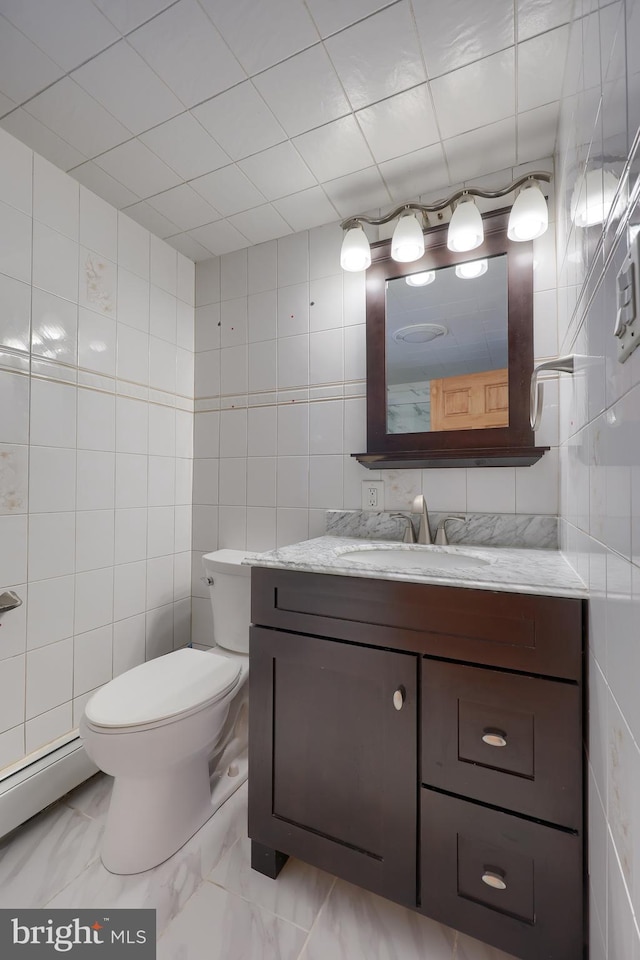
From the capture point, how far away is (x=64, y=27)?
1029 millimetres

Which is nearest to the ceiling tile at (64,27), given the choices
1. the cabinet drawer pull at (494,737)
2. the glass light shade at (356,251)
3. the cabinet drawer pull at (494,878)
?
the glass light shade at (356,251)

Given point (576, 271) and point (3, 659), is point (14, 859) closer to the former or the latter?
point (3, 659)

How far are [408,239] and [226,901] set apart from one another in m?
2.04

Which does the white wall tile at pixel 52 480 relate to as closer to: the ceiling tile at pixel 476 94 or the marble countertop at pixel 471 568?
the marble countertop at pixel 471 568

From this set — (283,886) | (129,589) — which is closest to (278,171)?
(129,589)

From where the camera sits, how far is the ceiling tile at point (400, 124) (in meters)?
1.21

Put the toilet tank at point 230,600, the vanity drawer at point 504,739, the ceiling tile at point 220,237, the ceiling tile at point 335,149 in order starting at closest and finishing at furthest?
1. the vanity drawer at point 504,739
2. the ceiling tile at point 335,149
3. the toilet tank at point 230,600
4. the ceiling tile at point 220,237

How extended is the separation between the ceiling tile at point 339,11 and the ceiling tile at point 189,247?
3.45 feet

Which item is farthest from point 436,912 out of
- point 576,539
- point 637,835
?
point 576,539

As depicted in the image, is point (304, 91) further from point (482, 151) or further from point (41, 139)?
point (41, 139)

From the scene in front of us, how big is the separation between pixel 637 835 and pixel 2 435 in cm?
170

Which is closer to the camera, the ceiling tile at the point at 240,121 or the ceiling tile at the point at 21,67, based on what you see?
the ceiling tile at the point at 21,67

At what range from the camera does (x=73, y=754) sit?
143 centimetres

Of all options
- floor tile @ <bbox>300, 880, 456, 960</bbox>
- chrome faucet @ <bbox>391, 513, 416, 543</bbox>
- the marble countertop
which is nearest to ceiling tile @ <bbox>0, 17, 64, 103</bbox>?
the marble countertop
